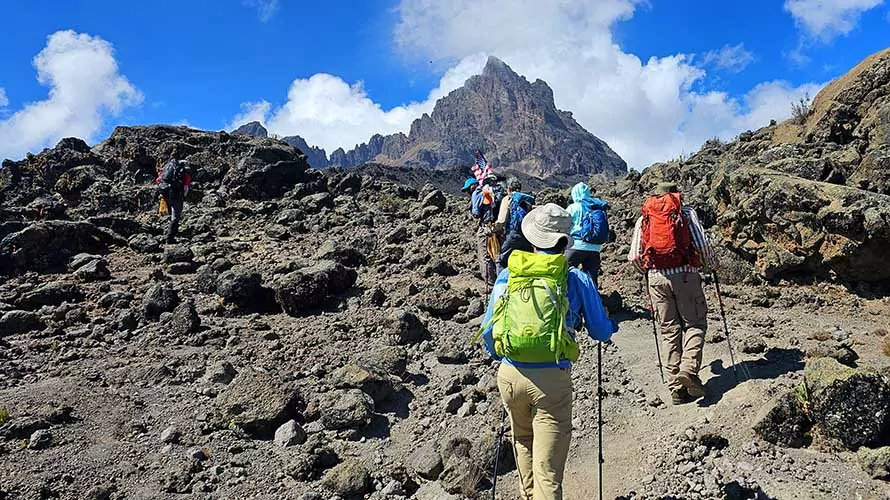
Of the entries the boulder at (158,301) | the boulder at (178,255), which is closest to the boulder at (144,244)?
the boulder at (178,255)

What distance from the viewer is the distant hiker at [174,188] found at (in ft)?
56.3

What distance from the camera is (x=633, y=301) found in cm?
1005

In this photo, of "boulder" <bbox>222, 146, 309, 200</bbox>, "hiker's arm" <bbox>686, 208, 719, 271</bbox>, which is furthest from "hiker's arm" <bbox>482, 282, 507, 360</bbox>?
"boulder" <bbox>222, 146, 309, 200</bbox>

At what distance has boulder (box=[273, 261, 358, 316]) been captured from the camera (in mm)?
11344

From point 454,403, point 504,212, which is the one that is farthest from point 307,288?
point 454,403

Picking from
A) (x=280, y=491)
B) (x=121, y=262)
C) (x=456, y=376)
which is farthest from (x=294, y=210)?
(x=280, y=491)

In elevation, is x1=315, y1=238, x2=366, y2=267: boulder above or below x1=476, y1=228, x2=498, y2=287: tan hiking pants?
above

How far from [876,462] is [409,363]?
5.88 m

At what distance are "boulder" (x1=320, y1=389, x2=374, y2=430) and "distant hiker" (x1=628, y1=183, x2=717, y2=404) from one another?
3.60m

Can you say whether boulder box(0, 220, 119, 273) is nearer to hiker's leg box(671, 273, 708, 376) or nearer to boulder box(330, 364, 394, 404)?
boulder box(330, 364, 394, 404)

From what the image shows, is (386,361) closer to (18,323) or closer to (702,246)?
(702,246)

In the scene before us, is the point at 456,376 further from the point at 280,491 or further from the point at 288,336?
the point at 288,336

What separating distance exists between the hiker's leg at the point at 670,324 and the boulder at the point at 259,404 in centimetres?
453

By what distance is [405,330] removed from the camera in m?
9.42
